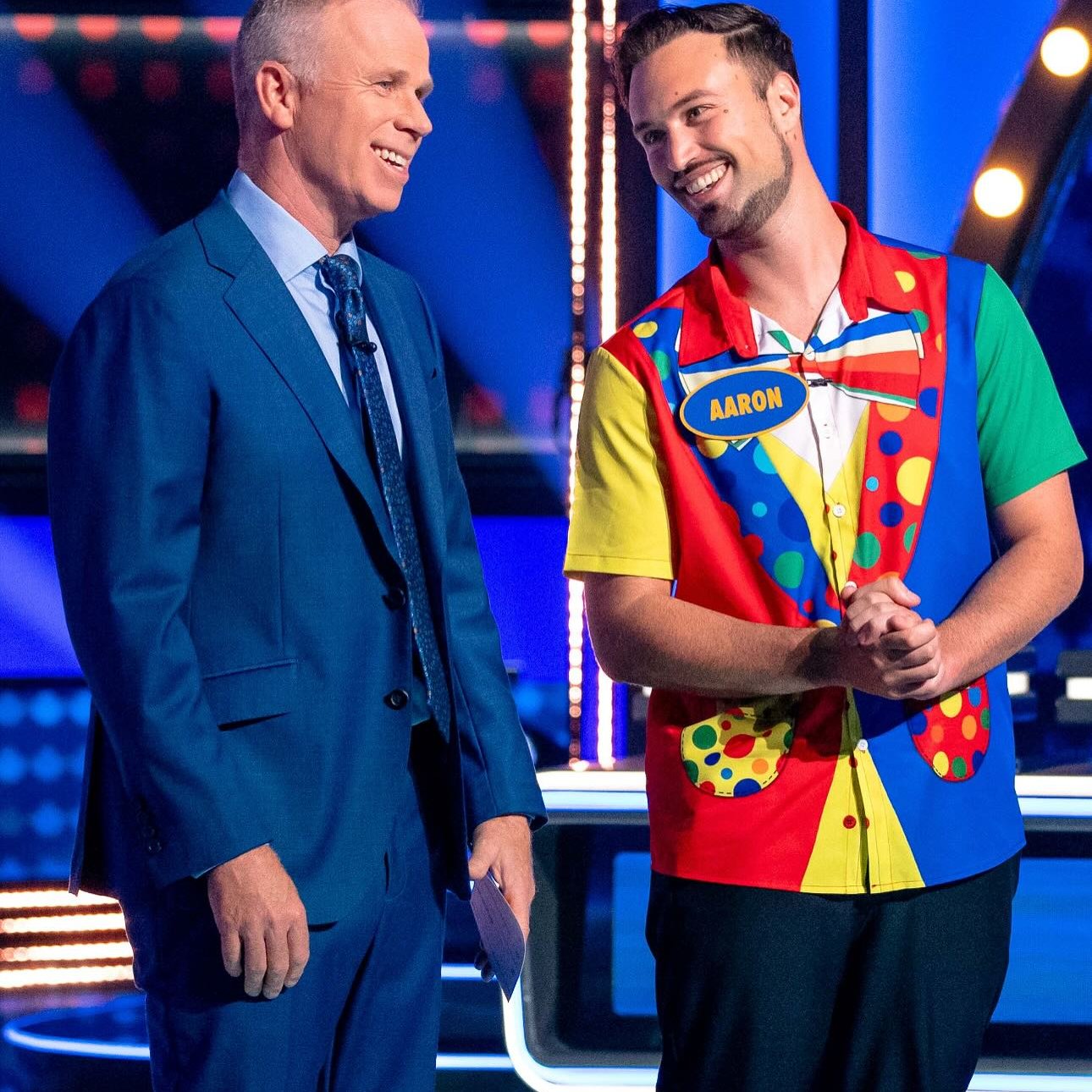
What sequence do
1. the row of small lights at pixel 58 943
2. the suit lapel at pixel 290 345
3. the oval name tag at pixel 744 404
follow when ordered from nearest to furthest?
1. the suit lapel at pixel 290 345
2. the oval name tag at pixel 744 404
3. the row of small lights at pixel 58 943

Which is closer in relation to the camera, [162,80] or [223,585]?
[223,585]

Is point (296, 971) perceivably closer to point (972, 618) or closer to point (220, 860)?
point (220, 860)

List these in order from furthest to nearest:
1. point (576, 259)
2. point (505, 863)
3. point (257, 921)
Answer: point (576, 259) → point (505, 863) → point (257, 921)

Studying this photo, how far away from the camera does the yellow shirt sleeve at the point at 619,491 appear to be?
1447mm

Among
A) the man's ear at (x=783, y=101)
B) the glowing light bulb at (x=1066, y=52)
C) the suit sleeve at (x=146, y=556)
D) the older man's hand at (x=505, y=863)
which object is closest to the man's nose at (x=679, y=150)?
the man's ear at (x=783, y=101)

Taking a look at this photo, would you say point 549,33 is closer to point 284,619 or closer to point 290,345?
point 290,345

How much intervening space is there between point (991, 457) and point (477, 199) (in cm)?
195

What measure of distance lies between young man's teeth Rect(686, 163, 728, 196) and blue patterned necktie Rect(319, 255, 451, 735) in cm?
40

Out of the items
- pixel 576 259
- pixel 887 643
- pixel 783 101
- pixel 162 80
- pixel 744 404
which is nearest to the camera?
pixel 887 643

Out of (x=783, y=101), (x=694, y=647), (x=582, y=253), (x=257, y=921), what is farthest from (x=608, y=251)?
(x=257, y=921)

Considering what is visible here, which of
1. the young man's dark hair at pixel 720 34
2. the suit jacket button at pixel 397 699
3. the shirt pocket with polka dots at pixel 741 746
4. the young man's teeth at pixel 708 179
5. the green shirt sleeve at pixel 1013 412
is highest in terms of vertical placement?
the young man's dark hair at pixel 720 34

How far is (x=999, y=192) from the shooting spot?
98.7 inches

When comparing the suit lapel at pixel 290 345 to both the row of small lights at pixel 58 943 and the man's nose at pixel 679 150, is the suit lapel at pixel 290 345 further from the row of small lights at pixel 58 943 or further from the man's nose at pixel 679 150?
the row of small lights at pixel 58 943

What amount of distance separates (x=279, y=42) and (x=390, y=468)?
0.40 m
